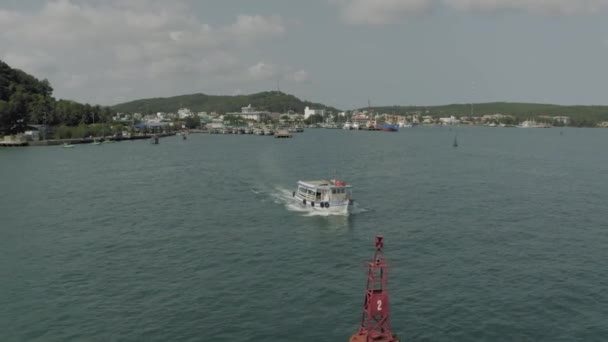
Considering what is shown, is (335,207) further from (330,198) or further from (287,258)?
(287,258)

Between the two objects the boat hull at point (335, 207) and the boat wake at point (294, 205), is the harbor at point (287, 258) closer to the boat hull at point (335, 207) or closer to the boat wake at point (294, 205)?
the boat wake at point (294, 205)

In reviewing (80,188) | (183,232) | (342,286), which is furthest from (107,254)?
(80,188)

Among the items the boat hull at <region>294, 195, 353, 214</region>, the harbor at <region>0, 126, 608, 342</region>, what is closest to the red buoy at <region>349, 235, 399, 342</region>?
the harbor at <region>0, 126, 608, 342</region>

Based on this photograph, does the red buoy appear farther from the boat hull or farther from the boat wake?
the boat wake

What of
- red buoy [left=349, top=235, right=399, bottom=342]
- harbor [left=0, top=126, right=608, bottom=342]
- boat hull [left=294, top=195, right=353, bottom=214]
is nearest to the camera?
red buoy [left=349, top=235, right=399, bottom=342]

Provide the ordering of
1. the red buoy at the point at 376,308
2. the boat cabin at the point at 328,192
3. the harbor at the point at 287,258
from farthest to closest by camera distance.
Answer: the boat cabin at the point at 328,192
the harbor at the point at 287,258
the red buoy at the point at 376,308

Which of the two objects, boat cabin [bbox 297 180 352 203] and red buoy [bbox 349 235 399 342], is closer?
red buoy [bbox 349 235 399 342]

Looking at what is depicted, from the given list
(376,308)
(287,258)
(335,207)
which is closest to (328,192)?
(335,207)

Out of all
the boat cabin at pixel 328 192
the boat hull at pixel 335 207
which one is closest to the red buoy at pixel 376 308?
the boat hull at pixel 335 207

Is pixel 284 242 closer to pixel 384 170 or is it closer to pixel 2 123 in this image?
pixel 384 170
